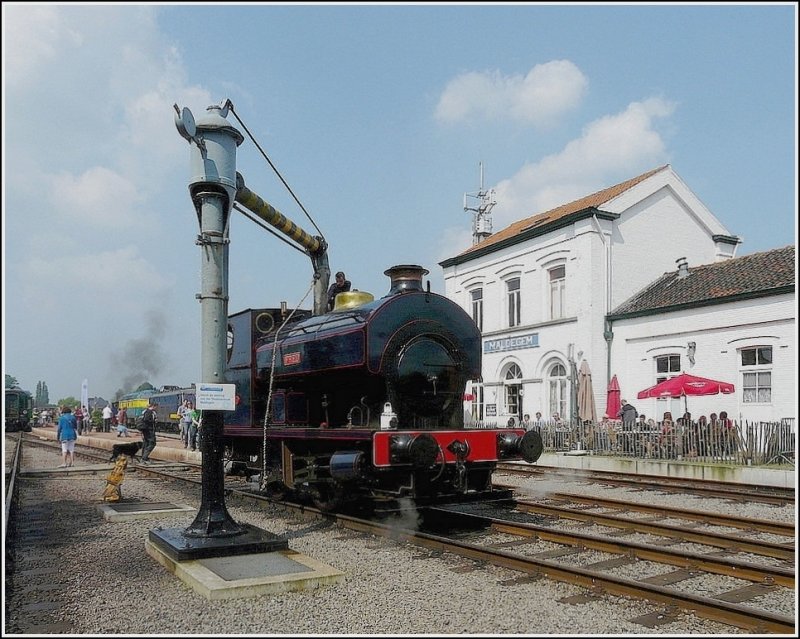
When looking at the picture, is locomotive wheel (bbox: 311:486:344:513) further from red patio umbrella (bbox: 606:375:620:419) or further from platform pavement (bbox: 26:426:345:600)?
red patio umbrella (bbox: 606:375:620:419)

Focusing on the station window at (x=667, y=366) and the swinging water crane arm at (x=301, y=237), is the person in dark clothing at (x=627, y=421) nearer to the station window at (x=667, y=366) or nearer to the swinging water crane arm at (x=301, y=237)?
the station window at (x=667, y=366)

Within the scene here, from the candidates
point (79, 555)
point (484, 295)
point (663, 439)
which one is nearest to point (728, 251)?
point (484, 295)

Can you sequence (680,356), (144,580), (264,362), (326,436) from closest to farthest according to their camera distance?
(144,580)
(326,436)
(264,362)
(680,356)

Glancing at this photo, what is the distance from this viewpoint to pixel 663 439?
1666cm

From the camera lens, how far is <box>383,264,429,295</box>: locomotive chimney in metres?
9.02

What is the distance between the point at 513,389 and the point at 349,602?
20.6m

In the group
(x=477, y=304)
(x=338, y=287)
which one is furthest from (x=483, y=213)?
(x=338, y=287)

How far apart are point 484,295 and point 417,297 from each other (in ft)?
61.7

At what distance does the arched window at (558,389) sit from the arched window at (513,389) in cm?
143

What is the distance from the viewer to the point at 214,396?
7031 millimetres

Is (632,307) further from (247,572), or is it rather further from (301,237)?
(247,572)

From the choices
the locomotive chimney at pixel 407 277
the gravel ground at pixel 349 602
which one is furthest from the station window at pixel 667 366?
the gravel ground at pixel 349 602

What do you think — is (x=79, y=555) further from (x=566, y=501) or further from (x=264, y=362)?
(x=566, y=501)

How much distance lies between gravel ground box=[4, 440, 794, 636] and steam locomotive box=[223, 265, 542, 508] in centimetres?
88
